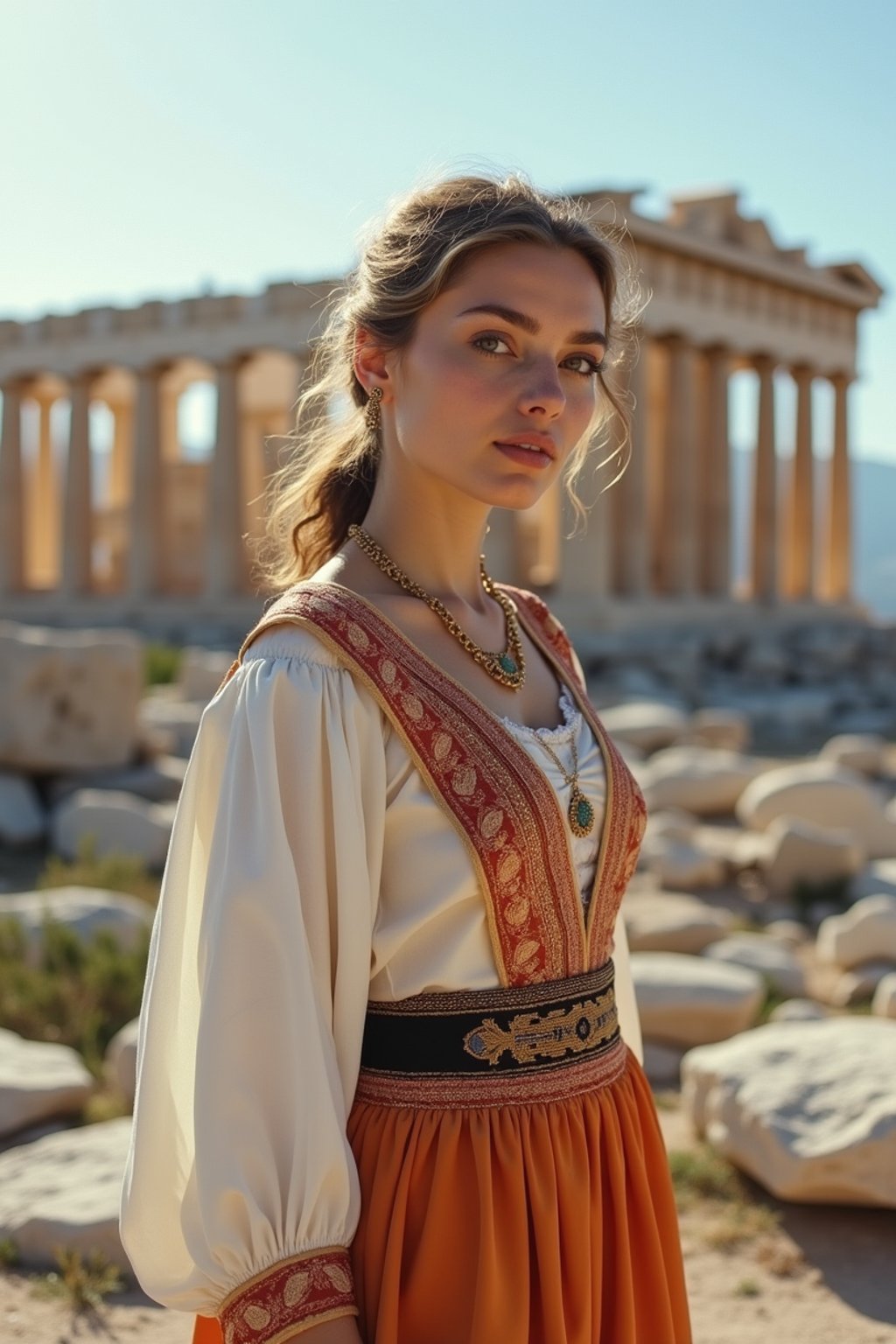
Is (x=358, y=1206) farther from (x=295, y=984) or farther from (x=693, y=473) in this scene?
(x=693, y=473)

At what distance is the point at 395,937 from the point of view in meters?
2.46

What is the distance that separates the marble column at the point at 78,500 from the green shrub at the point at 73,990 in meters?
26.7

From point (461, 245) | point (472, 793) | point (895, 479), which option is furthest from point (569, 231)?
point (895, 479)

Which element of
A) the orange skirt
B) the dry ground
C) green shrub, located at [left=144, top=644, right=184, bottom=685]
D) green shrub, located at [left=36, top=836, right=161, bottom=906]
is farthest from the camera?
green shrub, located at [left=144, top=644, right=184, bottom=685]

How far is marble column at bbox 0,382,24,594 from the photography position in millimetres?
35094

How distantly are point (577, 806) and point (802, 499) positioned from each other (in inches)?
1301

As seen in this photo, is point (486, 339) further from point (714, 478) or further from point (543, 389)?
point (714, 478)

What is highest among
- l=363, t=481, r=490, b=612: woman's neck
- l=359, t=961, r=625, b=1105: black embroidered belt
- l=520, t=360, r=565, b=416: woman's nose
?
l=520, t=360, r=565, b=416: woman's nose

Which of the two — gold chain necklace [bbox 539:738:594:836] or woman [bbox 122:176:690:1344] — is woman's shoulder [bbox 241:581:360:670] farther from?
gold chain necklace [bbox 539:738:594:836]

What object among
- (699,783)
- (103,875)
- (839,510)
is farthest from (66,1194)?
(839,510)

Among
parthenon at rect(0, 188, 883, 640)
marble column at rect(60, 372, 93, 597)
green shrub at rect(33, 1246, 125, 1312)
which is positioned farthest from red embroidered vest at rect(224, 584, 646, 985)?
marble column at rect(60, 372, 93, 597)

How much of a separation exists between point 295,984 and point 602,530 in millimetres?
25125

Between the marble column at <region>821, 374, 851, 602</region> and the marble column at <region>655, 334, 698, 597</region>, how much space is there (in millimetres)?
6618

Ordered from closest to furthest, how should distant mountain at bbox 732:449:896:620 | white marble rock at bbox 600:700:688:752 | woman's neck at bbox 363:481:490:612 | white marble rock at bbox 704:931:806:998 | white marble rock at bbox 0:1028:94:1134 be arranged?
woman's neck at bbox 363:481:490:612 < white marble rock at bbox 0:1028:94:1134 < white marble rock at bbox 704:931:806:998 < white marble rock at bbox 600:700:688:752 < distant mountain at bbox 732:449:896:620
